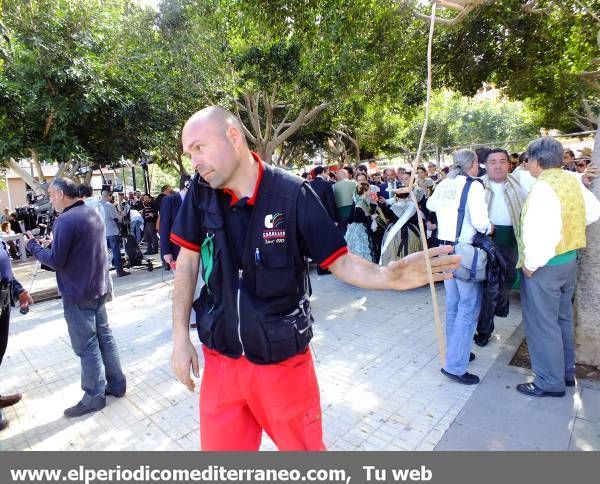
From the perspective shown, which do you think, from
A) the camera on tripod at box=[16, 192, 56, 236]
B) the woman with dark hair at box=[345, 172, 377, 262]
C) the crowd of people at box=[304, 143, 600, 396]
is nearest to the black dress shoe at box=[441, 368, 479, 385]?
the crowd of people at box=[304, 143, 600, 396]

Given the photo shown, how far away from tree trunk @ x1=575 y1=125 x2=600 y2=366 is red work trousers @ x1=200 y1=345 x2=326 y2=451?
2.97m

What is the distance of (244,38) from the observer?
1052cm

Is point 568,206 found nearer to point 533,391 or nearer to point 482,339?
point 533,391

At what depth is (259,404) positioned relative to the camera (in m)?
1.80

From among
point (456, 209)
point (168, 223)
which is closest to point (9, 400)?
point (168, 223)

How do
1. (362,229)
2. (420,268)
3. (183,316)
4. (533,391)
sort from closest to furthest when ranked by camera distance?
(420,268), (183,316), (533,391), (362,229)

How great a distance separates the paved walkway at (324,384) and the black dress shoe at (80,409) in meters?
0.05

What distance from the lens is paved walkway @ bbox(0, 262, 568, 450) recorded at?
3053 mm

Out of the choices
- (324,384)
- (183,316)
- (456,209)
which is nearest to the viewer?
(183,316)

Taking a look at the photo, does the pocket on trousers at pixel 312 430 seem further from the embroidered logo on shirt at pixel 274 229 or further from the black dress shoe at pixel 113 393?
the black dress shoe at pixel 113 393

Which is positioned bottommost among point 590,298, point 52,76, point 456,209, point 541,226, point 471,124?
point 590,298

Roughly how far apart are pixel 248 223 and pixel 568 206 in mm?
2506

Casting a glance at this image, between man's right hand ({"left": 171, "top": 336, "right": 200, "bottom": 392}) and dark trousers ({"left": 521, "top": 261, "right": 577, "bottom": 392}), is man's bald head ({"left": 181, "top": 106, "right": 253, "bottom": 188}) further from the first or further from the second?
dark trousers ({"left": 521, "top": 261, "right": 577, "bottom": 392})

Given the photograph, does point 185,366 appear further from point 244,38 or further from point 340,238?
point 244,38
